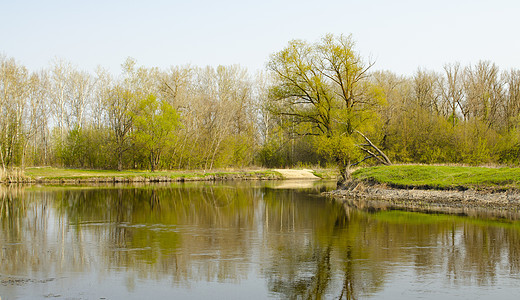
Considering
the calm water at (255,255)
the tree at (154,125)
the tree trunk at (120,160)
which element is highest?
the tree at (154,125)

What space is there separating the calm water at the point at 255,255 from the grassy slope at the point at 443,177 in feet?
18.4

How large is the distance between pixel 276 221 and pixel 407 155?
31746 millimetres

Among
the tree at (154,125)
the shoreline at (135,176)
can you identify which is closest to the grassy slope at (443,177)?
the shoreline at (135,176)

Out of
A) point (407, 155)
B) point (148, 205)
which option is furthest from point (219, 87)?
point (148, 205)

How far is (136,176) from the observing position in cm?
4525

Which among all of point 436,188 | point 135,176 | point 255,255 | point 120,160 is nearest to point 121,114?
point 120,160

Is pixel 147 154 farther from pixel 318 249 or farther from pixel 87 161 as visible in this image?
pixel 318 249

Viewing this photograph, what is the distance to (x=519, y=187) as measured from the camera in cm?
2181

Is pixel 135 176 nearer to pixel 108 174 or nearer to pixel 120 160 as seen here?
pixel 108 174

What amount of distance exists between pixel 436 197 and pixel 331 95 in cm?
1224

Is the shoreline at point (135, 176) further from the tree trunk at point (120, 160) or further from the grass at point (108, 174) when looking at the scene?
the tree trunk at point (120, 160)

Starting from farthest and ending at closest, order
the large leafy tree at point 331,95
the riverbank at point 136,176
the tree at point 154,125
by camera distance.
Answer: the tree at point 154,125
the riverbank at point 136,176
the large leafy tree at point 331,95

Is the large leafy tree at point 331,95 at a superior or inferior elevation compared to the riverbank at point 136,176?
superior

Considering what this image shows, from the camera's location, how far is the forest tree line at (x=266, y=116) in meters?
33.4
